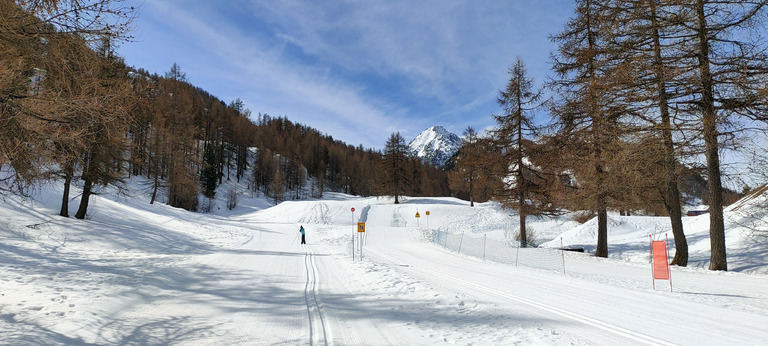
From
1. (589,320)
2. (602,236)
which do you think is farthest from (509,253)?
(589,320)

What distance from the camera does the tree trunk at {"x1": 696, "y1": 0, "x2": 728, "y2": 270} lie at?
34.7 ft

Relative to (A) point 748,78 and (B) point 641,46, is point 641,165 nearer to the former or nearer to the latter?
(A) point 748,78

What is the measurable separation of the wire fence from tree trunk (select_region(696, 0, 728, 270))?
15.1ft

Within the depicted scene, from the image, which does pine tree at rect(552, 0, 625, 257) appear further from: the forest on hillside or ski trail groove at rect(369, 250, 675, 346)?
ski trail groove at rect(369, 250, 675, 346)

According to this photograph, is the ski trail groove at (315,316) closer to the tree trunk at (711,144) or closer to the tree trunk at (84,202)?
the tree trunk at (711,144)

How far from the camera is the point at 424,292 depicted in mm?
8062

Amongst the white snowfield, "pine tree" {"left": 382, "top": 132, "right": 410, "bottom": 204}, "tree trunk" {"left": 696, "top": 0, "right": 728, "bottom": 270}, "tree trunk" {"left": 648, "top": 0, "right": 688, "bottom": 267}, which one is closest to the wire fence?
the white snowfield

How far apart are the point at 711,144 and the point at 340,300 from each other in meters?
12.0

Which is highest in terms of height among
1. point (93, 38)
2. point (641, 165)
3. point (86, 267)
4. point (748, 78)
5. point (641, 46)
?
point (641, 46)

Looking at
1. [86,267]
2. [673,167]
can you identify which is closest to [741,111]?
[673,167]

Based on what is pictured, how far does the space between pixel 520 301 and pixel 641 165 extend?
7686 mm

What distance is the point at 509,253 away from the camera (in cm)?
1916

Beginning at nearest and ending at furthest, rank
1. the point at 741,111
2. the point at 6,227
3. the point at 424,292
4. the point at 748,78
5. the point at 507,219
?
the point at 424,292, the point at 748,78, the point at 741,111, the point at 6,227, the point at 507,219

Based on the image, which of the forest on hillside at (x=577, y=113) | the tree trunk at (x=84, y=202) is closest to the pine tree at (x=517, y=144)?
the forest on hillside at (x=577, y=113)
